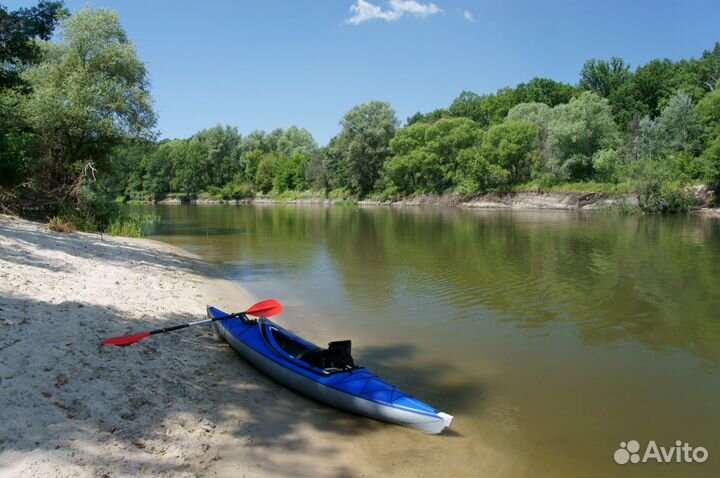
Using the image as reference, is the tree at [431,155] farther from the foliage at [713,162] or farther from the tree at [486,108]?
the foliage at [713,162]

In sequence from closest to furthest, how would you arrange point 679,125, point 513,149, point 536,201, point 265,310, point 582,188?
1. point 265,310
2. point 679,125
3. point 582,188
4. point 536,201
5. point 513,149

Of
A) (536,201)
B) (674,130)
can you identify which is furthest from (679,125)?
(536,201)

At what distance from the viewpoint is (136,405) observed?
5512 millimetres

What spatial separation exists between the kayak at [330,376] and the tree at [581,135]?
56.2 m

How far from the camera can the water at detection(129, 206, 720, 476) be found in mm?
5738

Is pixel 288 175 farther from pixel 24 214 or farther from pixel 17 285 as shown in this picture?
pixel 17 285

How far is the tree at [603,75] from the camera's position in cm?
8200

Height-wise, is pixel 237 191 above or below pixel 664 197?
above

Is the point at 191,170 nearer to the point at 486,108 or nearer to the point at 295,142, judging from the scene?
the point at 295,142

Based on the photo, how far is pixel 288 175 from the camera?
9206 cm

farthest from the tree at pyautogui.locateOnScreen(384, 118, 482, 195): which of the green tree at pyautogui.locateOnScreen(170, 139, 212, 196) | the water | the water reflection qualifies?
the water

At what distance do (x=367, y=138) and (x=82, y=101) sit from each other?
56.0m

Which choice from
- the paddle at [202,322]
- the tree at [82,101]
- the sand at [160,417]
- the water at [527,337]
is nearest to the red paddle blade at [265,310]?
the paddle at [202,322]

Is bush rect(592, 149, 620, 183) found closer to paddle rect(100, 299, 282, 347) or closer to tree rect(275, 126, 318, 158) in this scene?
paddle rect(100, 299, 282, 347)
